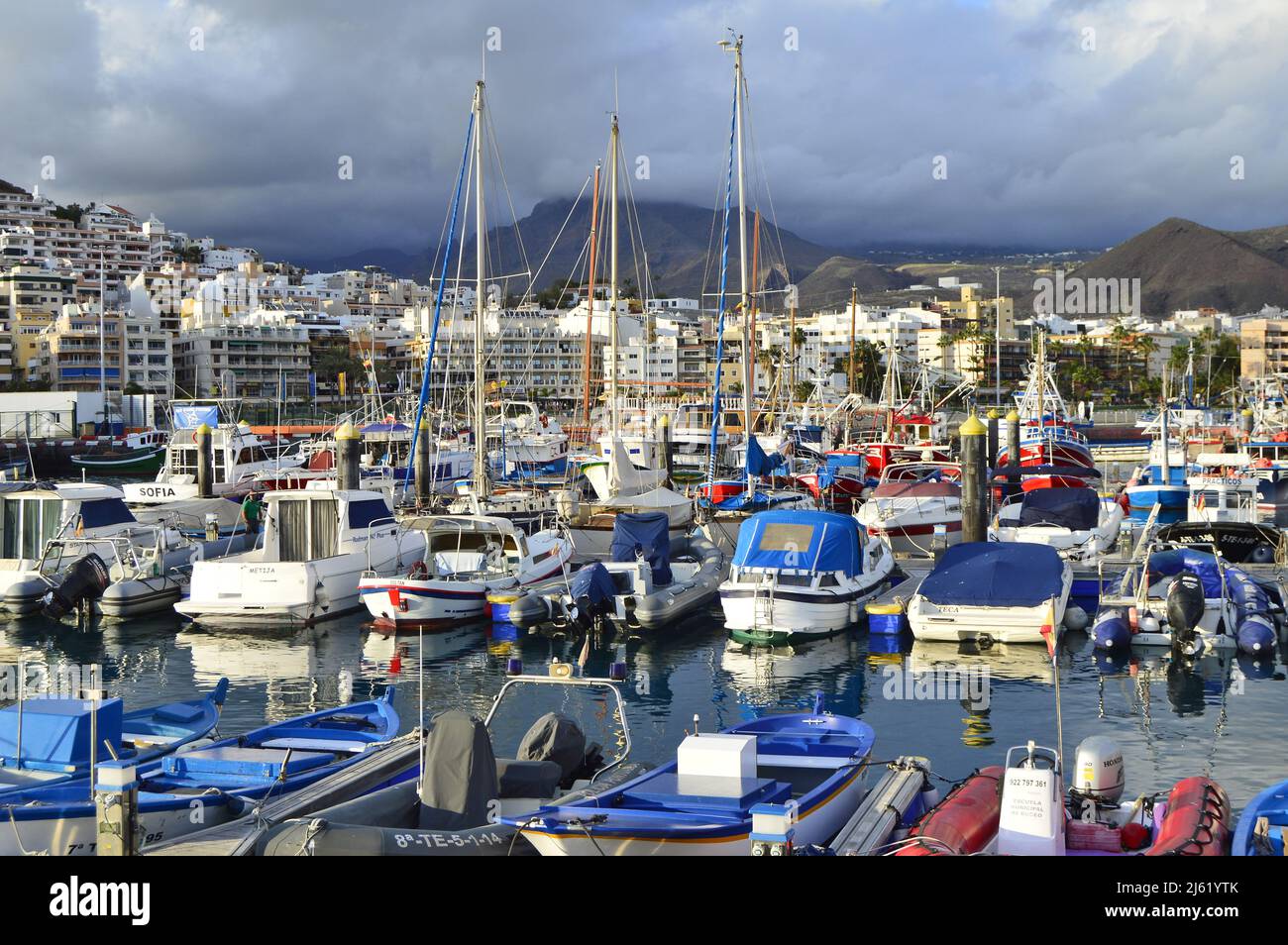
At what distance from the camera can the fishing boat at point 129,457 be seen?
7325 cm

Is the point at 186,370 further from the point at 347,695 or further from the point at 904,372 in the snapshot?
the point at 347,695

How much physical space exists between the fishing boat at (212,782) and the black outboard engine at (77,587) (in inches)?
527

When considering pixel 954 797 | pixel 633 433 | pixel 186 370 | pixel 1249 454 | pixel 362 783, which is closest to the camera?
pixel 954 797

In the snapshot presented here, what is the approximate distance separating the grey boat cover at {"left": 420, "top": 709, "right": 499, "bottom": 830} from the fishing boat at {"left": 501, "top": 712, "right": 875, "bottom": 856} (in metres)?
1.00

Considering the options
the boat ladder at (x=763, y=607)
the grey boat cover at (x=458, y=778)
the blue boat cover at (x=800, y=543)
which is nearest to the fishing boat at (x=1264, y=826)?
the grey boat cover at (x=458, y=778)

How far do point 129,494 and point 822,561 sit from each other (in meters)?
30.6

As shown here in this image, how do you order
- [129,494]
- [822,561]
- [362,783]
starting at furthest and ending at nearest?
[129,494]
[822,561]
[362,783]

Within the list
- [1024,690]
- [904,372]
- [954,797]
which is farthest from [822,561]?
[904,372]

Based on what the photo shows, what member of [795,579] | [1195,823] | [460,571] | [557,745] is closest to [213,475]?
[460,571]

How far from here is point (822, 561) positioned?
25453mm

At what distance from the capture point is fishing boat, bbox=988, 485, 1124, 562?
3294 cm

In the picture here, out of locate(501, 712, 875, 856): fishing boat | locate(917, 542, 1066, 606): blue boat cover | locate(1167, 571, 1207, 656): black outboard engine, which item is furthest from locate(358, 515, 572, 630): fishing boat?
locate(1167, 571, 1207, 656): black outboard engine

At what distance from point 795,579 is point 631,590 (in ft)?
11.6
